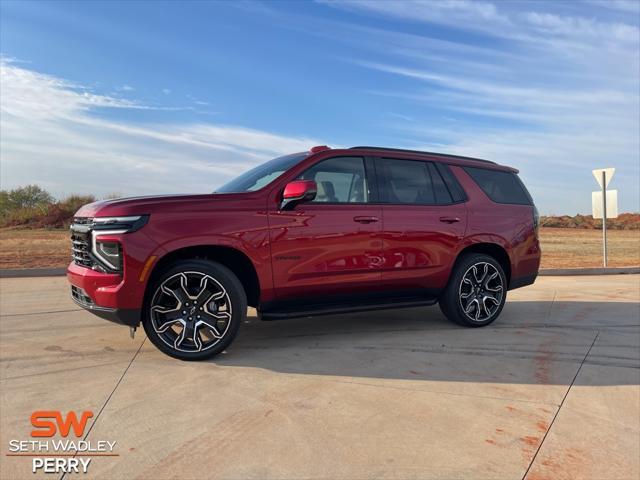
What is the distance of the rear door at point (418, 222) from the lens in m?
5.16

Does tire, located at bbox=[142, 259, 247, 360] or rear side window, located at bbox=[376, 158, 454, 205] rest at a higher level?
rear side window, located at bbox=[376, 158, 454, 205]

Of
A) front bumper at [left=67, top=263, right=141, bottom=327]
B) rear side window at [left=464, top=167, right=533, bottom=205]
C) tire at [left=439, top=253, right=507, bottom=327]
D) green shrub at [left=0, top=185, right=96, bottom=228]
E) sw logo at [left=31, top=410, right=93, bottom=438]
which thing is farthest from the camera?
green shrub at [left=0, top=185, right=96, bottom=228]

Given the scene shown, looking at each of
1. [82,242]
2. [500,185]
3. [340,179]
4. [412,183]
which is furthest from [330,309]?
[500,185]

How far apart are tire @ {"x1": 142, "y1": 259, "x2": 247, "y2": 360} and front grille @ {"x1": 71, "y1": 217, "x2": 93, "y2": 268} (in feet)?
2.15

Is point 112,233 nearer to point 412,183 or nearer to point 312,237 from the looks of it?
point 312,237

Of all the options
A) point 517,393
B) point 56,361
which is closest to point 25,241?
point 56,361

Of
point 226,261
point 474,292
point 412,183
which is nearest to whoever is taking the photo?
point 226,261

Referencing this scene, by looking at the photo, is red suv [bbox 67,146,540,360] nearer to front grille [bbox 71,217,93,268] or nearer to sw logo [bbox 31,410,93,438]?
front grille [bbox 71,217,93,268]

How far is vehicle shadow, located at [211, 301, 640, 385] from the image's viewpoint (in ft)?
13.4

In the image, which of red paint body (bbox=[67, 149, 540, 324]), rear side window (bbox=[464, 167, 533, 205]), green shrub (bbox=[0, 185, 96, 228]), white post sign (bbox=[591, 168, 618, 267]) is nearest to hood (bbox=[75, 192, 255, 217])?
red paint body (bbox=[67, 149, 540, 324])

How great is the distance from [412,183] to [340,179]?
3.05ft

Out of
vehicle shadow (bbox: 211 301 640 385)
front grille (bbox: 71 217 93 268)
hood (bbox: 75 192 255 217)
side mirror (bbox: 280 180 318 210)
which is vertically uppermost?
side mirror (bbox: 280 180 318 210)

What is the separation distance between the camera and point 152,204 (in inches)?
163

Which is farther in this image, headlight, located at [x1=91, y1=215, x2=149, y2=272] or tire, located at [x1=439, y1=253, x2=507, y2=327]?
tire, located at [x1=439, y1=253, x2=507, y2=327]
